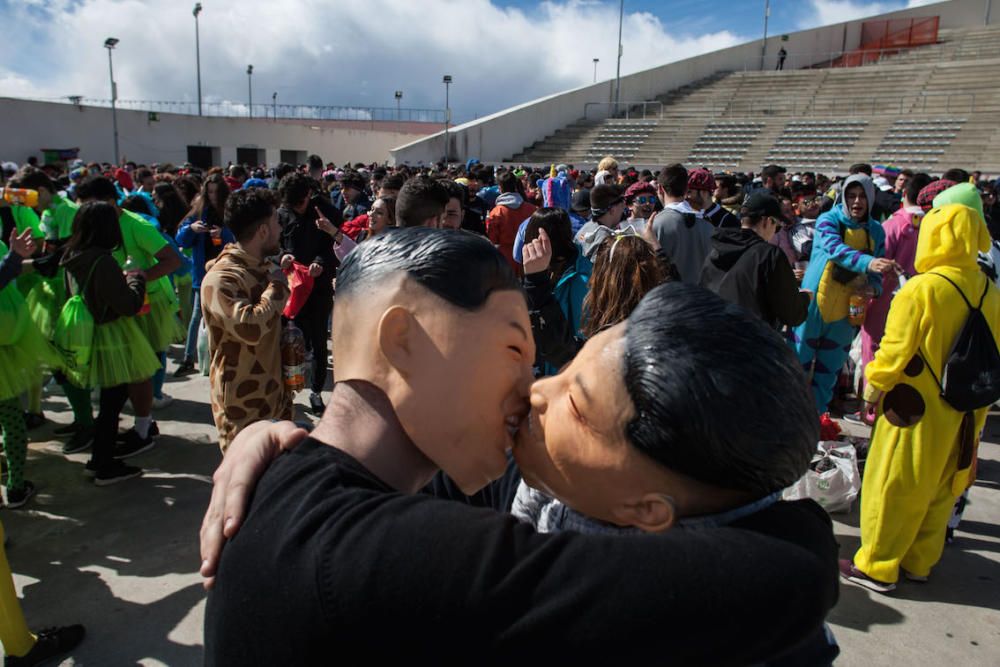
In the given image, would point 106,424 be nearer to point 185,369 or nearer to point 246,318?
point 246,318

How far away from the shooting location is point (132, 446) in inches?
191

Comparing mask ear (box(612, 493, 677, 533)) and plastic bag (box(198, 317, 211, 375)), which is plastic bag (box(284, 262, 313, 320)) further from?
mask ear (box(612, 493, 677, 533))

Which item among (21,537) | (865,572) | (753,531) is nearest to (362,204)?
(21,537)

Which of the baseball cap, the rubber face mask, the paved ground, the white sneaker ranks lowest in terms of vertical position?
the paved ground

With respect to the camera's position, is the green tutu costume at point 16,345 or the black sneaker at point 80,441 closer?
the green tutu costume at point 16,345

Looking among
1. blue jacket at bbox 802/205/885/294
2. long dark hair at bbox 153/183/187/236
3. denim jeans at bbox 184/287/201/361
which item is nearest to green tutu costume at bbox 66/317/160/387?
denim jeans at bbox 184/287/201/361

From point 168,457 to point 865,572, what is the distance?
14.9 feet

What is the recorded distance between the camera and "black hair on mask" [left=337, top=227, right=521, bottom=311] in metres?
0.98

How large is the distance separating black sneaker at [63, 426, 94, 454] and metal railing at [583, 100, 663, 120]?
2860 cm

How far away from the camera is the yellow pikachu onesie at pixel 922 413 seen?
307 cm

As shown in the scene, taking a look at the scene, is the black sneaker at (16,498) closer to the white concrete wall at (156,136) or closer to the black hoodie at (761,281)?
the black hoodie at (761,281)

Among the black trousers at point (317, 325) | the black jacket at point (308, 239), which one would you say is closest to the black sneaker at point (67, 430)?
the black trousers at point (317, 325)

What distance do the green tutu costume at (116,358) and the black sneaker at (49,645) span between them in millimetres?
1756

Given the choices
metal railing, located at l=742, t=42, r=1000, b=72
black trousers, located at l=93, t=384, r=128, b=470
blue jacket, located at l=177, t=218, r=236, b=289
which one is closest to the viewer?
black trousers, located at l=93, t=384, r=128, b=470
